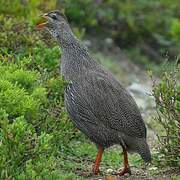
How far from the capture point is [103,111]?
21.7 ft

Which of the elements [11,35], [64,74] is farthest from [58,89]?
[11,35]

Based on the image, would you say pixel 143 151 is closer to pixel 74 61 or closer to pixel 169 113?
pixel 169 113

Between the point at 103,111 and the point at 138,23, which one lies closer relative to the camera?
the point at 103,111

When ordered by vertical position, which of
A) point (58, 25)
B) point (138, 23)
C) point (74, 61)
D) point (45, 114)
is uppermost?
point (58, 25)

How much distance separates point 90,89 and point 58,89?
0.48 metres

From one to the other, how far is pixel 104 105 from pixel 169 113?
0.60 meters

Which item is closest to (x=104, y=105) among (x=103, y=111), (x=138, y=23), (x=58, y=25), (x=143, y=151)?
(x=103, y=111)

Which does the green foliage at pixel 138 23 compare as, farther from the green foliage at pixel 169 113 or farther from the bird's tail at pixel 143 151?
the bird's tail at pixel 143 151

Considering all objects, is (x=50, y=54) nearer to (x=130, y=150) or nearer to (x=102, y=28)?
(x=130, y=150)

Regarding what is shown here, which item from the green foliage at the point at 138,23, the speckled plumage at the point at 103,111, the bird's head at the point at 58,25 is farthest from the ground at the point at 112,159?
the green foliage at the point at 138,23

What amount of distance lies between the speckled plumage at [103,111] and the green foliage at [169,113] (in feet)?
0.73

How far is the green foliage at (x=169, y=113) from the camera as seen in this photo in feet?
22.0

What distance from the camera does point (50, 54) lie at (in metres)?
7.87

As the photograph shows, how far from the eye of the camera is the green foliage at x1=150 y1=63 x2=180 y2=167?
670cm
